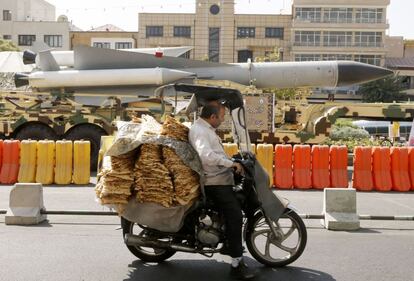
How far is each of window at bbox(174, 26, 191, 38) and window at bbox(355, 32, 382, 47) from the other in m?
17.7

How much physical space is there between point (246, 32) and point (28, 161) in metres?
53.5

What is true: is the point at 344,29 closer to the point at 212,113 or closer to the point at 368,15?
the point at 368,15

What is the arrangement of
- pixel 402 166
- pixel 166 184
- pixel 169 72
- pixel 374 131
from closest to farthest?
pixel 166 184, pixel 402 166, pixel 169 72, pixel 374 131

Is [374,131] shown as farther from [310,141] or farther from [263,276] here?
[263,276]

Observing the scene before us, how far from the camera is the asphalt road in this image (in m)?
6.15

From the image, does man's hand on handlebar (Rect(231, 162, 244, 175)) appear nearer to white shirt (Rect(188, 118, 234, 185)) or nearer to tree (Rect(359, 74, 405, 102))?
white shirt (Rect(188, 118, 234, 185))

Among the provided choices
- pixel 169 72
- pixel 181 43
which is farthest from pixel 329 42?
pixel 169 72

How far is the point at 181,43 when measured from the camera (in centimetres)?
6406

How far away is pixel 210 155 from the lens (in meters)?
5.96

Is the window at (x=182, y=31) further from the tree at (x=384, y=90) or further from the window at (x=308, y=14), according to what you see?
the tree at (x=384, y=90)

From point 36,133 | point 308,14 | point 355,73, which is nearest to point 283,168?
point 36,133

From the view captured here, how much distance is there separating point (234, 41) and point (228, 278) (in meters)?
59.0

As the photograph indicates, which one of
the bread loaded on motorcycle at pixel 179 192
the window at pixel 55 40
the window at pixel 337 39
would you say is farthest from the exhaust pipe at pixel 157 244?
the window at pixel 55 40

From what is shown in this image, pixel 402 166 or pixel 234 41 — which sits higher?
pixel 234 41
